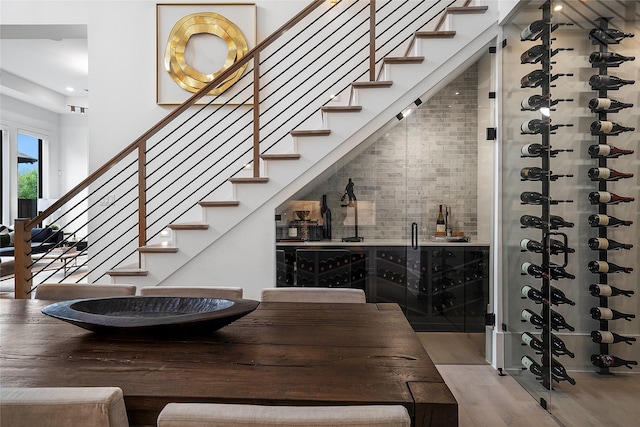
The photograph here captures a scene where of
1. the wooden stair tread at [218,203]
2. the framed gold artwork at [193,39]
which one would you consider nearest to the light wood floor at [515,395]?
the wooden stair tread at [218,203]

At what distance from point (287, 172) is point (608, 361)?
7.70 feet

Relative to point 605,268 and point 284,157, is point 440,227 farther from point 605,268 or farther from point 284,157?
point 605,268

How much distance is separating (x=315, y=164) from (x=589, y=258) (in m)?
1.93

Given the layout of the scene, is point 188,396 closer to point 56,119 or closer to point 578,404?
point 578,404

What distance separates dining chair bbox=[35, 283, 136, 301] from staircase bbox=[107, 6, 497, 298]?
3.80ft

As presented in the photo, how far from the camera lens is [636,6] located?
2.09 meters

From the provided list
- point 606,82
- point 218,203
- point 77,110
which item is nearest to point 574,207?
point 606,82

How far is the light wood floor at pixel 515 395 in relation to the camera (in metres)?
2.30

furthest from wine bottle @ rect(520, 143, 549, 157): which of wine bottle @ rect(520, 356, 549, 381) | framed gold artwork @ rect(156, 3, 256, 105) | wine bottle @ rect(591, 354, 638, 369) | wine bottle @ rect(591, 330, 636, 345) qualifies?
framed gold artwork @ rect(156, 3, 256, 105)

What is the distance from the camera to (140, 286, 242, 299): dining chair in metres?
2.33

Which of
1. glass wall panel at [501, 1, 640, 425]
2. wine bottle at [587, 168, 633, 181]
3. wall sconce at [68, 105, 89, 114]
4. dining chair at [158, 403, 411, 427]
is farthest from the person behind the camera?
wall sconce at [68, 105, 89, 114]

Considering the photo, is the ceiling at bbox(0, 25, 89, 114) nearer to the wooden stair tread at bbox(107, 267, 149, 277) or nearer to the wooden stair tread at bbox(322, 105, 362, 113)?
the wooden stair tread at bbox(107, 267, 149, 277)

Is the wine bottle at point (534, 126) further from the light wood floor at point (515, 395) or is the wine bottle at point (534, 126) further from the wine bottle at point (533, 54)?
the light wood floor at point (515, 395)

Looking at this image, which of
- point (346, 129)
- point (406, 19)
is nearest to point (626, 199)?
point (346, 129)
